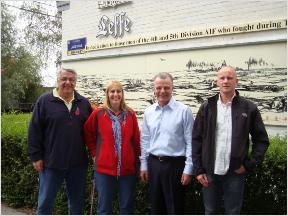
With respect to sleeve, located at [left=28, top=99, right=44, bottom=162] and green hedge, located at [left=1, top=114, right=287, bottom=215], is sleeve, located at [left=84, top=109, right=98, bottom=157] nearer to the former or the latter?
sleeve, located at [left=28, top=99, right=44, bottom=162]

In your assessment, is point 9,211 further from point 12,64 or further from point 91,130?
point 12,64

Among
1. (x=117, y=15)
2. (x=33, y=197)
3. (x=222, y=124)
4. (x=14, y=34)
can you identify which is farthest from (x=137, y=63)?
(x=14, y=34)

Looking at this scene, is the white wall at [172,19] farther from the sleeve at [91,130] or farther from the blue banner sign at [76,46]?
the sleeve at [91,130]

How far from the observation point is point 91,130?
383 centimetres

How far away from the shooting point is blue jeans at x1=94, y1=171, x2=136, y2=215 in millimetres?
3635

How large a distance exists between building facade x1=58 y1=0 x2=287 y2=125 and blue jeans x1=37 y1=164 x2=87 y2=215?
3.70 meters

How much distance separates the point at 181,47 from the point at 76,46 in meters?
3.43

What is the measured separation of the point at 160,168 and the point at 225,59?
387cm

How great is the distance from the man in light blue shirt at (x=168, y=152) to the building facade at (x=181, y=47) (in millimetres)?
3236

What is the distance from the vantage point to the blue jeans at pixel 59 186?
3836mm

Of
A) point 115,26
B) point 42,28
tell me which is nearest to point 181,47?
point 115,26

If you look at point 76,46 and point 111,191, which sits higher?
point 76,46

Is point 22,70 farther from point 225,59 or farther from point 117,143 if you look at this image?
point 117,143

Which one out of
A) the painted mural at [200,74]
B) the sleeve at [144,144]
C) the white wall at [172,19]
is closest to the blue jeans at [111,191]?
the sleeve at [144,144]
